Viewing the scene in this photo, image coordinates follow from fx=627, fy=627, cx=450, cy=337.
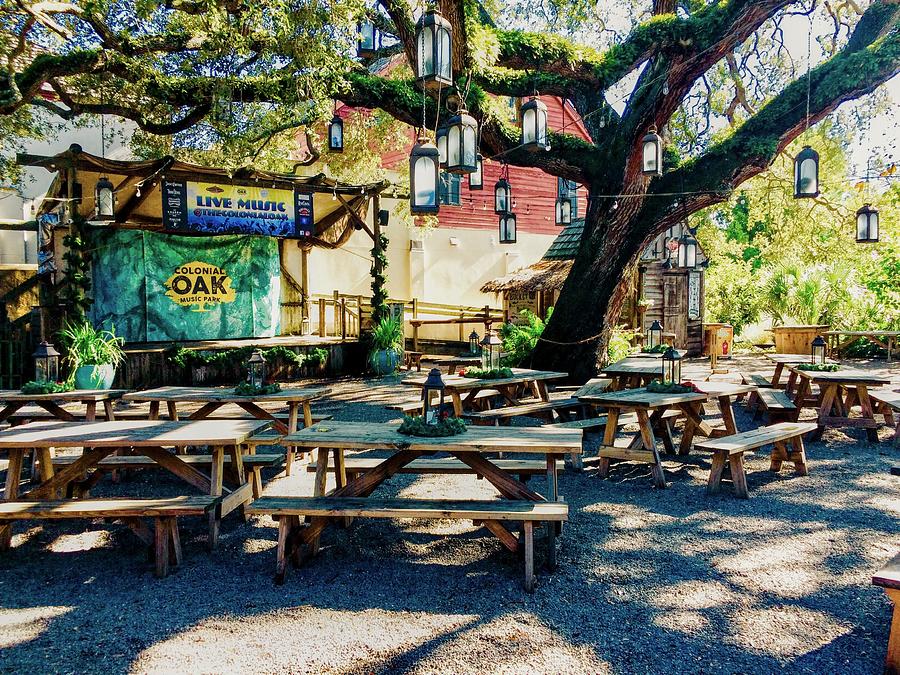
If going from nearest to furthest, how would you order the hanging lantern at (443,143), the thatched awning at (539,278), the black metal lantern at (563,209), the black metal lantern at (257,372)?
the black metal lantern at (257,372)
the hanging lantern at (443,143)
the black metal lantern at (563,209)
the thatched awning at (539,278)

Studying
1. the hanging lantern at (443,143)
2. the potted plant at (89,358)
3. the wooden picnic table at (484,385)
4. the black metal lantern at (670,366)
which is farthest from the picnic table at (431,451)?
the potted plant at (89,358)

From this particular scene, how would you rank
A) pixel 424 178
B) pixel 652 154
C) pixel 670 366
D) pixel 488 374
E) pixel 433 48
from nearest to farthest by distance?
pixel 424 178
pixel 433 48
pixel 670 366
pixel 652 154
pixel 488 374

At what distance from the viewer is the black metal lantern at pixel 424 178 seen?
214 inches

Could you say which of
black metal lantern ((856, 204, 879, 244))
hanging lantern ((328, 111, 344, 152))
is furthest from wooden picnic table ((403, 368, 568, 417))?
black metal lantern ((856, 204, 879, 244))

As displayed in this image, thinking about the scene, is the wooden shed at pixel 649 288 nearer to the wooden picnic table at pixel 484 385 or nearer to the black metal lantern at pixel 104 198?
the wooden picnic table at pixel 484 385

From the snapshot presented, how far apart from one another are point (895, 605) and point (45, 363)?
24.1 feet

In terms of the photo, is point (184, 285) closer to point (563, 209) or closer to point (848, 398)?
point (563, 209)

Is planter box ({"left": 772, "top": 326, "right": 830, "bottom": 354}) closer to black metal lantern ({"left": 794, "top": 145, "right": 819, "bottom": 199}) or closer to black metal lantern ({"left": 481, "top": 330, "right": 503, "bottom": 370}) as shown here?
black metal lantern ({"left": 794, "top": 145, "right": 819, "bottom": 199})

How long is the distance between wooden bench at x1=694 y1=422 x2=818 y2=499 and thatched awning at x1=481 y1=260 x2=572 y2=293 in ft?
31.7

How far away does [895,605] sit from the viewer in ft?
8.10

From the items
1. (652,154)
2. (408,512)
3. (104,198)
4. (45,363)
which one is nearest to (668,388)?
(652,154)

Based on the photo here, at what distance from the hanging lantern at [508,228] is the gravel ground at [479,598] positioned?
7.52m

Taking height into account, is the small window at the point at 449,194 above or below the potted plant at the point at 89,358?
above

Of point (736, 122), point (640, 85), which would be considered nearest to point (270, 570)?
point (640, 85)
